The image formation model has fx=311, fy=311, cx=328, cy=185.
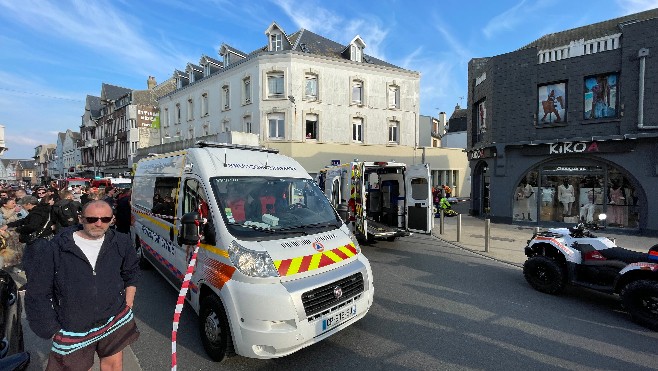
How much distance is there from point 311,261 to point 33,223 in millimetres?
6215

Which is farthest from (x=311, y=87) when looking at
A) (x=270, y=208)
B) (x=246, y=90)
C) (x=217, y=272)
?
(x=217, y=272)

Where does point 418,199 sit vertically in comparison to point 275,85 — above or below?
below

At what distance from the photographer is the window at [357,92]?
23.0 meters

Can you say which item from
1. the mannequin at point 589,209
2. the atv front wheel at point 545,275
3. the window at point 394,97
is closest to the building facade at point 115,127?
the window at point 394,97

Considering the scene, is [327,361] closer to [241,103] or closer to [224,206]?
[224,206]

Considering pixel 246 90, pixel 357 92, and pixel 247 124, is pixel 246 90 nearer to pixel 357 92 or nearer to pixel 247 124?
pixel 247 124

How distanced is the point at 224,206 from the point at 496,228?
1169 centimetres

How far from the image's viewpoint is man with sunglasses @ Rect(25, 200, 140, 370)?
7.15ft

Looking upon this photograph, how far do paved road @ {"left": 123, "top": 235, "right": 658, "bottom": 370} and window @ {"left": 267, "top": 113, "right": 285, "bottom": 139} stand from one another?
16.0m

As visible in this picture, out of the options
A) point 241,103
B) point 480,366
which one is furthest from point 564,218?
point 241,103

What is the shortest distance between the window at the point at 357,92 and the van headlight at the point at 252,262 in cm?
2094

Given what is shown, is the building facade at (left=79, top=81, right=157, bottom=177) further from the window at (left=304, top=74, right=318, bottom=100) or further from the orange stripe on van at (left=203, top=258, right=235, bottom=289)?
the orange stripe on van at (left=203, top=258, right=235, bottom=289)

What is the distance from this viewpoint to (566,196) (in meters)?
12.4

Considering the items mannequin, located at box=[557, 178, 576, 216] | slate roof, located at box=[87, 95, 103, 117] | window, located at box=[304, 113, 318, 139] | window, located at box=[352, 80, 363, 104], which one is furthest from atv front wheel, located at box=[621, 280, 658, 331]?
slate roof, located at box=[87, 95, 103, 117]
